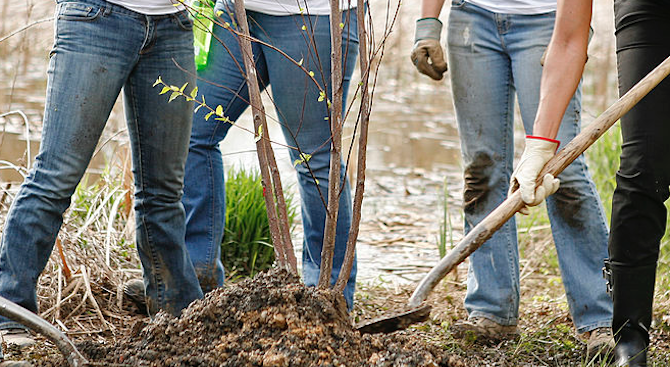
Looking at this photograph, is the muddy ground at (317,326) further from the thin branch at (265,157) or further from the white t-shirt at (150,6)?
the white t-shirt at (150,6)

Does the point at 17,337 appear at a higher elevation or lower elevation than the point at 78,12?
lower

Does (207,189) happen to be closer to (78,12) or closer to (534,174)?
(78,12)

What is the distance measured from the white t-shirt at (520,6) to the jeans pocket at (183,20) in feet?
3.48

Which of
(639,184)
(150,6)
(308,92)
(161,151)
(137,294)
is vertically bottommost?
(137,294)

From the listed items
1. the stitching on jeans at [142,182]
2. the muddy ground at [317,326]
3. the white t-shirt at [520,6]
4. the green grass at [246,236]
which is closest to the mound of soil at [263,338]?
the muddy ground at [317,326]

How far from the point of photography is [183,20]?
8.66 ft

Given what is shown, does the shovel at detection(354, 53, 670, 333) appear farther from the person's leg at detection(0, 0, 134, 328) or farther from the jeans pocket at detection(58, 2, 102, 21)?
the jeans pocket at detection(58, 2, 102, 21)

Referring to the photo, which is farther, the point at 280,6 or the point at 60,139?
the point at 280,6

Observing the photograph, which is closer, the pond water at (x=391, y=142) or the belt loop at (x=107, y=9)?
the belt loop at (x=107, y=9)

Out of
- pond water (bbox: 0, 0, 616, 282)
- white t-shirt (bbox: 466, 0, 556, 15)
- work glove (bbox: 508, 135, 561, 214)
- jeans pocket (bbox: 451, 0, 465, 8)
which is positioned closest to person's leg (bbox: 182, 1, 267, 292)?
pond water (bbox: 0, 0, 616, 282)

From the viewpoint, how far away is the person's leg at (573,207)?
2.77 metres

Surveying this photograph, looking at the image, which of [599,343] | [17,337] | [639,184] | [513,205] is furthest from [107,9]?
[599,343]

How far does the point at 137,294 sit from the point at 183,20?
3.69 ft

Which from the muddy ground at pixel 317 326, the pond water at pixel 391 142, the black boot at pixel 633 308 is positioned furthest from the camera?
the pond water at pixel 391 142
